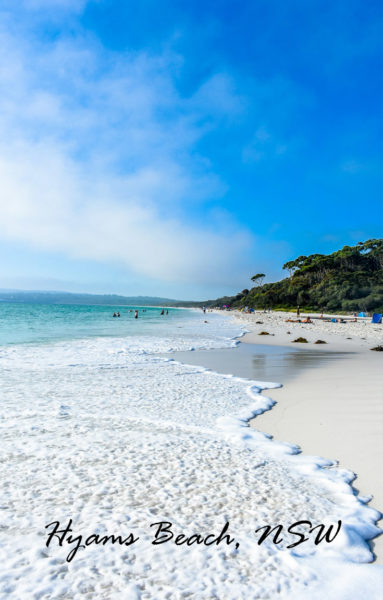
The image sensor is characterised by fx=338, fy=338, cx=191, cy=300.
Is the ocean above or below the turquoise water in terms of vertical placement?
above

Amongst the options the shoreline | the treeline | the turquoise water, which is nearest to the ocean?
the shoreline

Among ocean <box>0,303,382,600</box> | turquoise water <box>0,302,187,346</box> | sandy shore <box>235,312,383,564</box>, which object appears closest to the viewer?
ocean <box>0,303,382,600</box>

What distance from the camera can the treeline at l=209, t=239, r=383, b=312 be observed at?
218 feet

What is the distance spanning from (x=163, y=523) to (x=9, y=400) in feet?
18.2

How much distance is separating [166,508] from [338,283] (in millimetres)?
78533

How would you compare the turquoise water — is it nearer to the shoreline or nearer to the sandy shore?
the shoreline

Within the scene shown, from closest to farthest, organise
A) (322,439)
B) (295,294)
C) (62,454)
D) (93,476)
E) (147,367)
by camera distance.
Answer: (93,476) < (62,454) < (322,439) < (147,367) < (295,294)

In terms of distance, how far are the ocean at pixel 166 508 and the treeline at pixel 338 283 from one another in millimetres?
62118

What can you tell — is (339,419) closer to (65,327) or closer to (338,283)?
(65,327)

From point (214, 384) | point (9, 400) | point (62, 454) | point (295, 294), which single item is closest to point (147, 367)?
point (214, 384)

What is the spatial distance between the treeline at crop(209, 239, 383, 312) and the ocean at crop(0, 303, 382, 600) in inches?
2446

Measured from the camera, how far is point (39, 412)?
21.0ft

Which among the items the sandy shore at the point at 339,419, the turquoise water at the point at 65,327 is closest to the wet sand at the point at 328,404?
the sandy shore at the point at 339,419

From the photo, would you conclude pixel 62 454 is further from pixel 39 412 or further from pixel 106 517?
pixel 39 412
